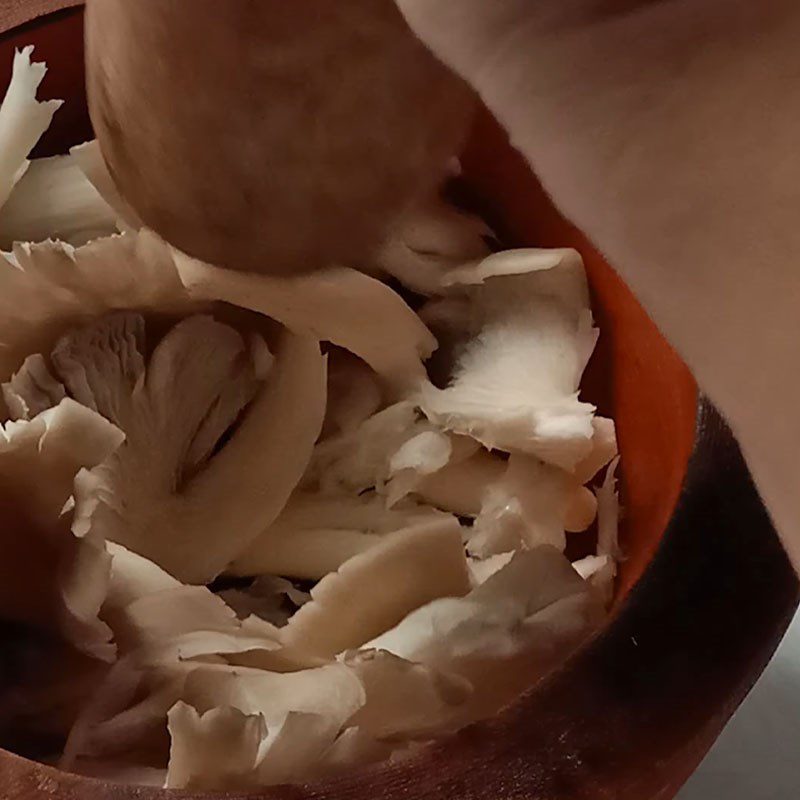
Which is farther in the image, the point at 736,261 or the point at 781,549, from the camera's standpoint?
the point at 781,549

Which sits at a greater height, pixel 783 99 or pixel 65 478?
pixel 783 99

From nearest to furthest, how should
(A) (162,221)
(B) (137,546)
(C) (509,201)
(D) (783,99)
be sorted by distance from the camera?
(D) (783,99)
(A) (162,221)
(B) (137,546)
(C) (509,201)

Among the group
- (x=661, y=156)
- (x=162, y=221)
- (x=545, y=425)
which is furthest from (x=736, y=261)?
(x=545, y=425)

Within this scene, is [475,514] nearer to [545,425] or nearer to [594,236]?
[545,425]

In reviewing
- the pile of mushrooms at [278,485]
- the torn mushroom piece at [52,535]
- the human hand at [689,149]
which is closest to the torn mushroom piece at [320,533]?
the pile of mushrooms at [278,485]

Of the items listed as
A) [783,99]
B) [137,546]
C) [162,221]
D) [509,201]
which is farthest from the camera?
[509,201]

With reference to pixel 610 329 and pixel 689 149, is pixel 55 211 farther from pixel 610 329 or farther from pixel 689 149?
pixel 689 149

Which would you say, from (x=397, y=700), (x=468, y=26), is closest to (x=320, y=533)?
(x=397, y=700)
